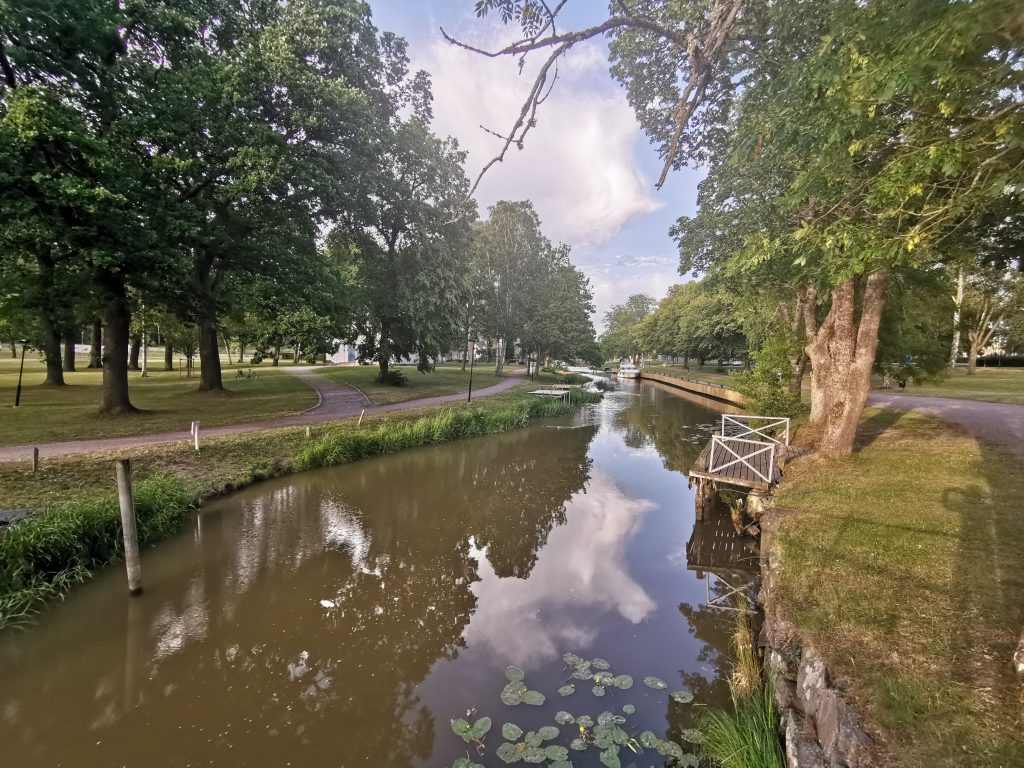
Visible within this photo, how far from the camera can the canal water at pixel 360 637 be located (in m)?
4.09

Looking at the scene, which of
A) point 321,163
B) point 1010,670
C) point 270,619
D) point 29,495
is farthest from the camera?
point 321,163

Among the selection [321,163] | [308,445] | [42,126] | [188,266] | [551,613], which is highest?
[321,163]

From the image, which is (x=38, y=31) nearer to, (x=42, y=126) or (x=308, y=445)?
(x=42, y=126)

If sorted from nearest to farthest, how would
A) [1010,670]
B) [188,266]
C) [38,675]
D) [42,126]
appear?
[1010,670]
[38,675]
[42,126]
[188,266]

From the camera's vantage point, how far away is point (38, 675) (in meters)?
4.74

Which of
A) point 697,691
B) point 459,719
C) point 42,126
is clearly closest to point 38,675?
point 459,719

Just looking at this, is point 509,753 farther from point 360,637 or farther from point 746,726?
point 360,637

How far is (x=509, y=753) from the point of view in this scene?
153 inches

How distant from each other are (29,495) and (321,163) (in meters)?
12.8

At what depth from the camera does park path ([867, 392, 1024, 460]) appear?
1078 cm

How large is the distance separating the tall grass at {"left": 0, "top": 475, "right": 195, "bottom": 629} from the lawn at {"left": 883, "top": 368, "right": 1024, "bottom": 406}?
86.4 ft

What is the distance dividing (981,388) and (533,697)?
30.5m

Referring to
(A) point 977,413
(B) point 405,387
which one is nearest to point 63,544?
(B) point 405,387

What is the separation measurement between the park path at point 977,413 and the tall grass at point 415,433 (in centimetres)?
1517
